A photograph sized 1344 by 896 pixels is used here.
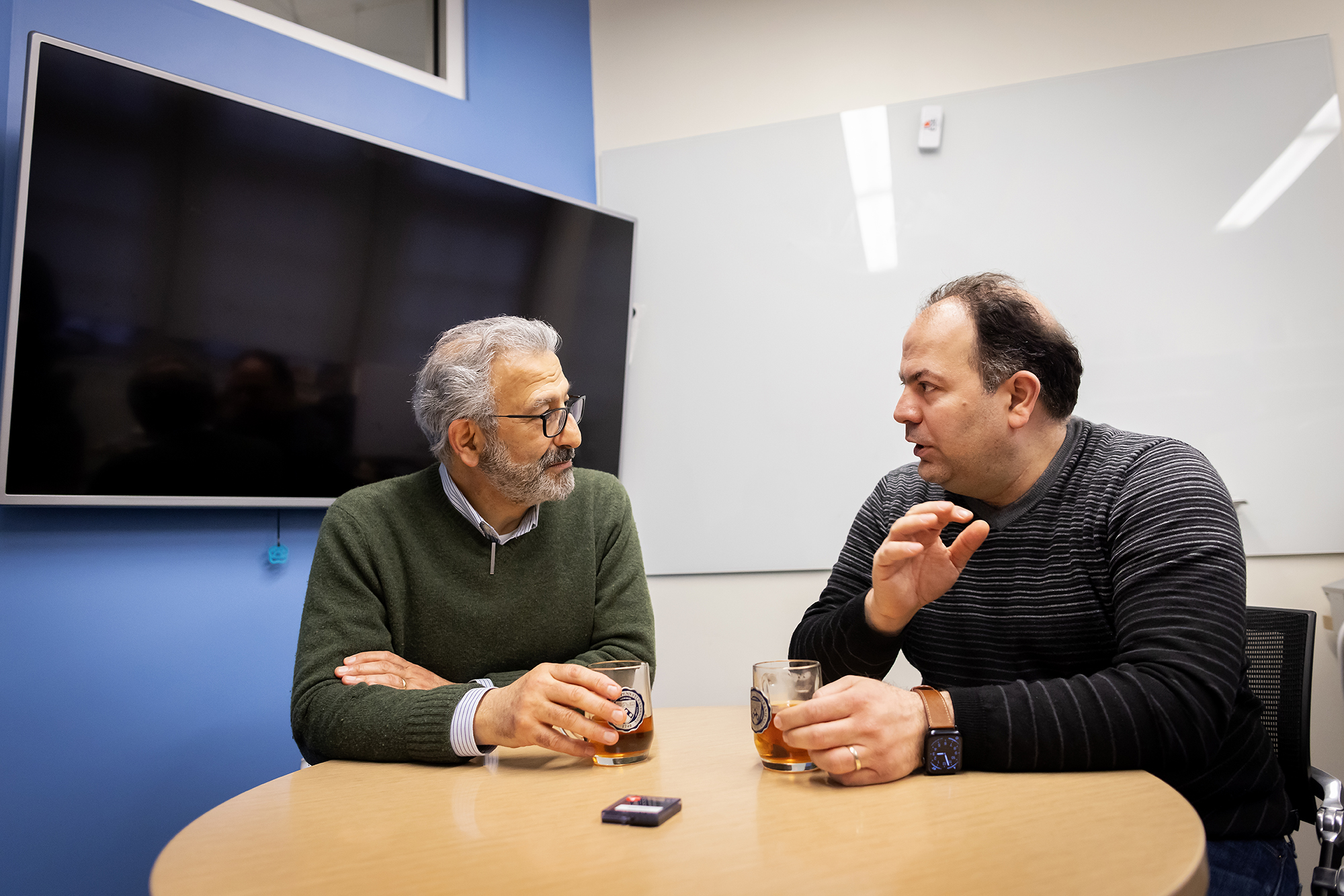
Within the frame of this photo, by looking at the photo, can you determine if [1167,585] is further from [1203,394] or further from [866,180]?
[866,180]

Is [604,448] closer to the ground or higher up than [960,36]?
closer to the ground

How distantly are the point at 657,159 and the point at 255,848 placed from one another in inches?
112

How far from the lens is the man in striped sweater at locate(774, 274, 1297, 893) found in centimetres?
99

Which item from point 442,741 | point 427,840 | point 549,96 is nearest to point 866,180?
point 549,96

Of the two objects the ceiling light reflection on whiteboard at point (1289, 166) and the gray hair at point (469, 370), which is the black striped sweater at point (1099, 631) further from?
the ceiling light reflection on whiteboard at point (1289, 166)

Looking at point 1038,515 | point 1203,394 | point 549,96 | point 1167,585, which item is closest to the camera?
point 1167,585

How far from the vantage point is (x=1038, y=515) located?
1372 millimetres

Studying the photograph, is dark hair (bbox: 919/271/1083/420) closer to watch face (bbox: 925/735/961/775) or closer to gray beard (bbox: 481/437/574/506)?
watch face (bbox: 925/735/961/775)

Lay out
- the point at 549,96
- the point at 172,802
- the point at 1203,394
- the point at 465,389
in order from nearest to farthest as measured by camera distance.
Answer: the point at 465,389, the point at 172,802, the point at 1203,394, the point at 549,96

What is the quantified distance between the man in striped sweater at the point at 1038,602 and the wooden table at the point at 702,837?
0.18 feet

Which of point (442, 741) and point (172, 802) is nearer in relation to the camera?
point (442, 741)

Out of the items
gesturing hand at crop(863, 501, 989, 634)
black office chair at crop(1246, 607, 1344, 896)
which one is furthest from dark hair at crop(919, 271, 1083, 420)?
black office chair at crop(1246, 607, 1344, 896)

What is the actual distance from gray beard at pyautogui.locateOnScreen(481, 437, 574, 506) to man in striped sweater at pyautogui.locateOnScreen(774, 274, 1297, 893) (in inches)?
21.7

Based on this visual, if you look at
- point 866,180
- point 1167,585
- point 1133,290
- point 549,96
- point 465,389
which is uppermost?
point 549,96
